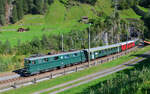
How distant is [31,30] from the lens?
338 feet

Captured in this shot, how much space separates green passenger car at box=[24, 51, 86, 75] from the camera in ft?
100

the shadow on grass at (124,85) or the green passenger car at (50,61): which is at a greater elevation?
the shadow on grass at (124,85)

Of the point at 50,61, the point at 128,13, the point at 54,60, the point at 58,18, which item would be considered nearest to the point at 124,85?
the point at 50,61

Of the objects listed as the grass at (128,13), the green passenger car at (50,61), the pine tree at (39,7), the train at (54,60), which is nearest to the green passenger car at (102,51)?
the train at (54,60)

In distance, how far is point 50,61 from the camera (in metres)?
33.5

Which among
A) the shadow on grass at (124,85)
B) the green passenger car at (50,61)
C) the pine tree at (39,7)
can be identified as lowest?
the green passenger car at (50,61)

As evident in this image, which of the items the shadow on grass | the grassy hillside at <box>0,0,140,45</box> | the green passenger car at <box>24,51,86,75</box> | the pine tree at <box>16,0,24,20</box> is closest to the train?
the green passenger car at <box>24,51,86,75</box>

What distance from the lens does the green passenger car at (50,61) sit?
100ft

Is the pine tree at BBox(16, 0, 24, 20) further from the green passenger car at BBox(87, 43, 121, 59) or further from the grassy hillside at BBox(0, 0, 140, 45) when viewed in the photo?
the green passenger car at BBox(87, 43, 121, 59)

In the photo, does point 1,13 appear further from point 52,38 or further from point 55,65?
point 55,65

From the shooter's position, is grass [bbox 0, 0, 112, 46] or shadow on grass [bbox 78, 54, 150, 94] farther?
grass [bbox 0, 0, 112, 46]

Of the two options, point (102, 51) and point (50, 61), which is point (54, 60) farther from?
point (102, 51)

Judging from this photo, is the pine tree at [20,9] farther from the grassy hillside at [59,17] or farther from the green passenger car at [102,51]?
the green passenger car at [102,51]

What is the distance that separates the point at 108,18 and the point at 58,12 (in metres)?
55.4
